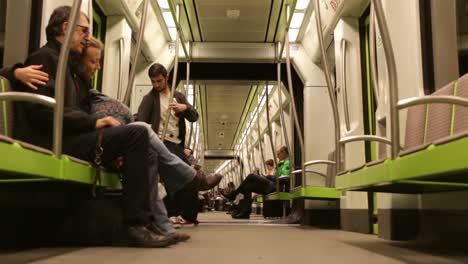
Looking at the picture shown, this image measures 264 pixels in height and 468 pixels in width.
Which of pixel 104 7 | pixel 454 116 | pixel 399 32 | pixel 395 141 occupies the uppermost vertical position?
pixel 104 7

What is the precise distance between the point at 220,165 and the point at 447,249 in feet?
93.2

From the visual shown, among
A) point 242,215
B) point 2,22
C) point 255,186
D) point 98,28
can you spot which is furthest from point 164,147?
point 242,215

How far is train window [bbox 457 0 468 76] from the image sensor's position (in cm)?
431

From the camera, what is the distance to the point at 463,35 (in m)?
4.48

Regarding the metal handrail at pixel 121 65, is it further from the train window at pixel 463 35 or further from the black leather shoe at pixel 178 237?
the train window at pixel 463 35

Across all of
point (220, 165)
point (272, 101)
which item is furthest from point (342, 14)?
point (220, 165)

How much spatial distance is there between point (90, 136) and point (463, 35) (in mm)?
3394

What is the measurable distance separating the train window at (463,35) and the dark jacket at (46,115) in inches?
124

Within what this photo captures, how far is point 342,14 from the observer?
5668 millimetres

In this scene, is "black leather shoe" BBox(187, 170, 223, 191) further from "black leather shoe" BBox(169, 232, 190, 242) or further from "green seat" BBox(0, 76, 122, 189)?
"green seat" BBox(0, 76, 122, 189)

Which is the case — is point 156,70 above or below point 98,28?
below

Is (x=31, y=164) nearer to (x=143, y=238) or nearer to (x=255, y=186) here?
(x=143, y=238)

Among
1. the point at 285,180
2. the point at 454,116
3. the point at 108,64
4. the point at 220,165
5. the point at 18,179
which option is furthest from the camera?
the point at 220,165

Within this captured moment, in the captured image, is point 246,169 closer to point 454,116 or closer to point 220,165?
point 220,165
